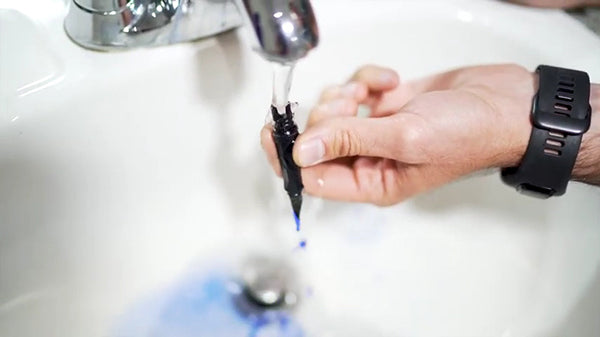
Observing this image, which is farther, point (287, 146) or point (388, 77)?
point (388, 77)

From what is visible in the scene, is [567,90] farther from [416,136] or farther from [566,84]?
[416,136]

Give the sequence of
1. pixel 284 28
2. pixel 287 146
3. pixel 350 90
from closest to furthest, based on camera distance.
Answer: pixel 284 28
pixel 287 146
pixel 350 90

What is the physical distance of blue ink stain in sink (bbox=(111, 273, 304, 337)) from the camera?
1.63ft

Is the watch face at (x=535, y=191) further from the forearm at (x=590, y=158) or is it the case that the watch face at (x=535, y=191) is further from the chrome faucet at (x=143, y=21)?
the chrome faucet at (x=143, y=21)

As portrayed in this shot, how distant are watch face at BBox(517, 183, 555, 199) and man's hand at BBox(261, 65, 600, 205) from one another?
0.02m

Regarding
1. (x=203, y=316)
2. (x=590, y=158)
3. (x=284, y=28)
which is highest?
(x=284, y=28)

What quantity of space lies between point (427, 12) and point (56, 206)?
1.06 ft

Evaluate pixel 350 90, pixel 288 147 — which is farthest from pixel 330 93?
pixel 288 147

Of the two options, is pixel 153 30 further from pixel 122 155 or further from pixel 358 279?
pixel 358 279

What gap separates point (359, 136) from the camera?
0.44 meters

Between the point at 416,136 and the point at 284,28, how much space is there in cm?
18

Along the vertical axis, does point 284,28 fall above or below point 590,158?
above

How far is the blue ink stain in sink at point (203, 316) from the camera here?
496 millimetres

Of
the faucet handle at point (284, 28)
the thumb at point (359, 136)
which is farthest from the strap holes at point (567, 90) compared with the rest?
the faucet handle at point (284, 28)
